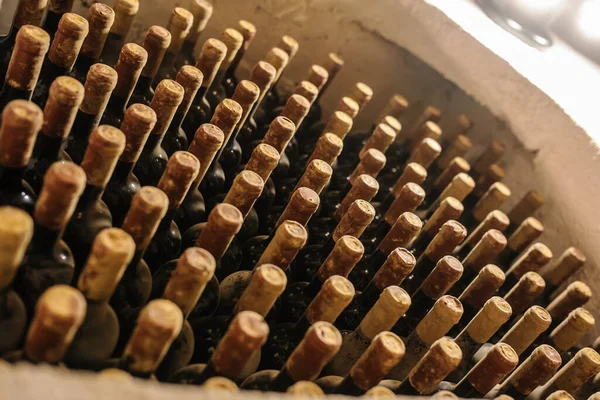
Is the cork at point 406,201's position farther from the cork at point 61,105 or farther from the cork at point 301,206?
the cork at point 61,105

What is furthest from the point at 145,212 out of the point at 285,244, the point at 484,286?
the point at 484,286

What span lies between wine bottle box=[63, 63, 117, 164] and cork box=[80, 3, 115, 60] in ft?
0.35

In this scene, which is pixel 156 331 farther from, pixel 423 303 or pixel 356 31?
pixel 356 31

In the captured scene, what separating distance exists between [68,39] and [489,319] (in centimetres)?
65

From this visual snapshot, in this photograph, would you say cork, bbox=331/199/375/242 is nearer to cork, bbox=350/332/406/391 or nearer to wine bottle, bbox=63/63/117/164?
cork, bbox=350/332/406/391

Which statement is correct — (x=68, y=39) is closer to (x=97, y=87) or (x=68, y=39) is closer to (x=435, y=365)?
(x=97, y=87)

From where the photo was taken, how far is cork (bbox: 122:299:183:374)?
50 centimetres

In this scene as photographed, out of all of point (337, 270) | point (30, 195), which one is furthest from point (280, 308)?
point (30, 195)

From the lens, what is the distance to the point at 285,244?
2.31 feet

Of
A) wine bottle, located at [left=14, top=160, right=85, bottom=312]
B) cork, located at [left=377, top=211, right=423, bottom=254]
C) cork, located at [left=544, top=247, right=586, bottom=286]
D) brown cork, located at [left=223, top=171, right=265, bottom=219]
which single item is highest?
cork, located at [left=544, top=247, right=586, bottom=286]

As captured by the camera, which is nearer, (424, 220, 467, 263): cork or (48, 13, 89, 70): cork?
(48, 13, 89, 70): cork

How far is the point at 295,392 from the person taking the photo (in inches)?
22.4

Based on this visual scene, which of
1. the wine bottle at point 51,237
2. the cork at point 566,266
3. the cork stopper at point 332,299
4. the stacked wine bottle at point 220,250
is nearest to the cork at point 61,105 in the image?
the stacked wine bottle at point 220,250

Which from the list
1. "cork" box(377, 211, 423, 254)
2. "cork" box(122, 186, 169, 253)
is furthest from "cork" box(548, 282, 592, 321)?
"cork" box(122, 186, 169, 253)
